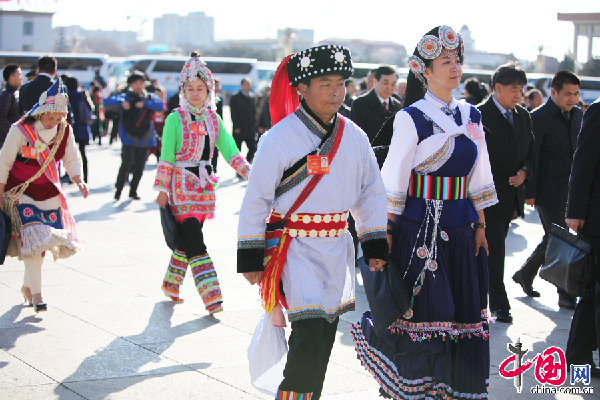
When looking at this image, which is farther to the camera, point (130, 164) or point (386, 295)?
point (130, 164)

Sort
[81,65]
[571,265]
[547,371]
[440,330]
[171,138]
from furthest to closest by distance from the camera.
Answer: [81,65], [171,138], [571,265], [547,371], [440,330]

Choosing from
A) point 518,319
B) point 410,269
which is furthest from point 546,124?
point 410,269

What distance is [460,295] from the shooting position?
154 inches

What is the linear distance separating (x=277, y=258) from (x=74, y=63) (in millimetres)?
44002

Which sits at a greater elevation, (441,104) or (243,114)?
(441,104)

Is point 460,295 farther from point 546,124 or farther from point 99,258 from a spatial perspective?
point 99,258

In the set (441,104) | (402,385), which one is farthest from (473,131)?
(402,385)

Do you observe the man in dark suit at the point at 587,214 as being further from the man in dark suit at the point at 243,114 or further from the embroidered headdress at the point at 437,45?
the man in dark suit at the point at 243,114

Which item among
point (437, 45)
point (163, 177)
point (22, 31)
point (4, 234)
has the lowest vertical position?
point (4, 234)

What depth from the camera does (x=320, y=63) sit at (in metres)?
3.46

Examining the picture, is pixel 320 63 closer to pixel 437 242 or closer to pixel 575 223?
pixel 437 242

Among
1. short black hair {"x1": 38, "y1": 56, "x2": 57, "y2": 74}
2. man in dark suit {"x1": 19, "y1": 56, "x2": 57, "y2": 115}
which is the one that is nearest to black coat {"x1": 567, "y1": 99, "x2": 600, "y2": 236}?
man in dark suit {"x1": 19, "y1": 56, "x2": 57, "y2": 115}

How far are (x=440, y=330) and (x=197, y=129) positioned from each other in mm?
2893

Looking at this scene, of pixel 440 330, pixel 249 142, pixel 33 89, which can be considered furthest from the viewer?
pixel 249 142
